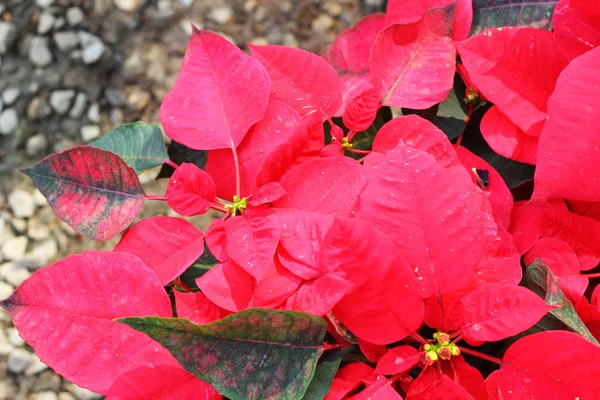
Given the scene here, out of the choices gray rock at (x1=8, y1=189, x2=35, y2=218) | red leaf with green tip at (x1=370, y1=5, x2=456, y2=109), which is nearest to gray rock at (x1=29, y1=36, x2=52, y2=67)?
gray rock at (x1=8, y1=189, x2=35, y2=218)

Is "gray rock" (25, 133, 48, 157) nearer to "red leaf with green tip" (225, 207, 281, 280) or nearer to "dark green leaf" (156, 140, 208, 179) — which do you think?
"dark green leaf" (156, 140, 208, 179)

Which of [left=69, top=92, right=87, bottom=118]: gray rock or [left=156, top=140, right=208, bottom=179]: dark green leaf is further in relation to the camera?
[left=69, top=92, right=87, bottom=118]: gray rock

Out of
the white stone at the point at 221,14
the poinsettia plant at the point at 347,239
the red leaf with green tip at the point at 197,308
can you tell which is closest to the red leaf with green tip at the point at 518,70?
the poinsettia plant at the point at 347,239

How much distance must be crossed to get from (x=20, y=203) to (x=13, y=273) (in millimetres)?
183

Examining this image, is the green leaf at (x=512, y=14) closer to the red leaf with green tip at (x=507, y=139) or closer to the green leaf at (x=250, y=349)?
the red leaf with green tip at (x=507, y=139)

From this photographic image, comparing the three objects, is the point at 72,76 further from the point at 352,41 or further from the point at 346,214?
the point at 346,214

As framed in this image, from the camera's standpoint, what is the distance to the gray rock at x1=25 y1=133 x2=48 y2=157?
1525 mm

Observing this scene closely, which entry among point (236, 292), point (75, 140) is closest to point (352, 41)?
point (236, 292)

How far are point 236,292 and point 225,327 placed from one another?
71mm

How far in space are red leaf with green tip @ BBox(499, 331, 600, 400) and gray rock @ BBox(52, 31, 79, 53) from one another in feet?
4.88

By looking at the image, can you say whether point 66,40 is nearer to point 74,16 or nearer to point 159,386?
point 74,16

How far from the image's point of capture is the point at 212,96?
57 cm

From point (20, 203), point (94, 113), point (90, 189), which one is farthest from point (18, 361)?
point (90, 189)

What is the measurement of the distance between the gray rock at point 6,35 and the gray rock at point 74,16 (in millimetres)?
145
